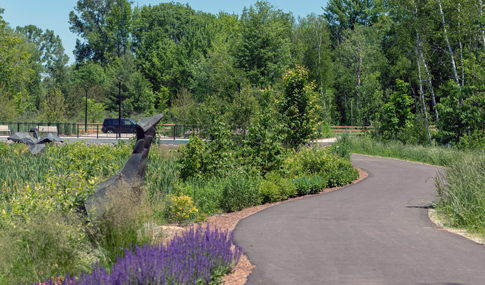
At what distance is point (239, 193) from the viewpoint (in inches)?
386

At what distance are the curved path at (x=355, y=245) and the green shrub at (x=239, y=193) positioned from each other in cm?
61

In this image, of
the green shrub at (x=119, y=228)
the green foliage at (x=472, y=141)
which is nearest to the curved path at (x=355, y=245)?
the green shrub at (x=119, y=228)

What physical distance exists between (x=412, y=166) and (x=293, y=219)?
515 inches

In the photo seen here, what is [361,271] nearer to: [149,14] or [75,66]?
[149,14]

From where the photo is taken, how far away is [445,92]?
142 ft

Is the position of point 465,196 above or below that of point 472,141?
below

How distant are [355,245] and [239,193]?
3748 mm

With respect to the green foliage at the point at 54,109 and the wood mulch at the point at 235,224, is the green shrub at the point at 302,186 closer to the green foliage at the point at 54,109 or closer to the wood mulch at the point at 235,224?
the wood mulch at the point at 235,224

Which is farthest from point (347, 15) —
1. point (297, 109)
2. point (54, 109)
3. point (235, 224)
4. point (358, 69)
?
point (235, 224)

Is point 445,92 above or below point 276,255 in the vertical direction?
above

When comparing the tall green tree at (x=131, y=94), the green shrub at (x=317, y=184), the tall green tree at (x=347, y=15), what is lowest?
the green shrub at (x=317, y=184)

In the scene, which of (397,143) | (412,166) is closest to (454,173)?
(412,166)

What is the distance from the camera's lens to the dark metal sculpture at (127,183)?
18.9 feet

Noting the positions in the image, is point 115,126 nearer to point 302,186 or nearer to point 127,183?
point 302,186
